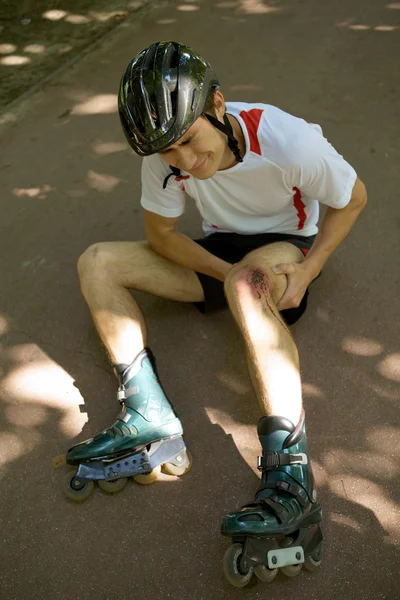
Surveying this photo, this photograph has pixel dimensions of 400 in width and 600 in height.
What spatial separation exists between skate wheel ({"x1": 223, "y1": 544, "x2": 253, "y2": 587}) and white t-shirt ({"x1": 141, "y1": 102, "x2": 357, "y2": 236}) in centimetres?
121

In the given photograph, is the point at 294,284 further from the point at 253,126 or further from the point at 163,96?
the point at 163,96

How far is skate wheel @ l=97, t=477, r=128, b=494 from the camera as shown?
94.0 inches

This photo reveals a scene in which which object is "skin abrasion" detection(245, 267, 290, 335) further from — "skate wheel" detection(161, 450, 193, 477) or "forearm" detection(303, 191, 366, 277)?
"skate wheel" detection(161, 450, 193, 477)

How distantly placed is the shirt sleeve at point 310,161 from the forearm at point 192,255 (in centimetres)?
45

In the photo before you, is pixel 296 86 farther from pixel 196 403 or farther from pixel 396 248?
pixel 196 403

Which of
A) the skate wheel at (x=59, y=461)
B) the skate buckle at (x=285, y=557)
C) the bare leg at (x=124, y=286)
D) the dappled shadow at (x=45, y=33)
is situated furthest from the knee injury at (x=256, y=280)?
the dappled shadow at (x=45, y=33)

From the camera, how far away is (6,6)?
525 centimetres

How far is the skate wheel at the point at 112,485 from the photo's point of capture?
2.39 m

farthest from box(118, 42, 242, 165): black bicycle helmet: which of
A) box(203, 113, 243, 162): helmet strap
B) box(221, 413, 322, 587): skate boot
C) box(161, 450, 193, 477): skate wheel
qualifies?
box(161, 450, 193, 477): skate wheel

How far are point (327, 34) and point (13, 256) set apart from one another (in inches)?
107

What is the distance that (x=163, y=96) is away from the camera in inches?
83.0

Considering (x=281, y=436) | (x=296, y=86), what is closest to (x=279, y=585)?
(x=281, y=436)

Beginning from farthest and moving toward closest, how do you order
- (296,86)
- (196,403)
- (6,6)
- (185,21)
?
(6,6) < (185,21) < (296,86) < (196,403)

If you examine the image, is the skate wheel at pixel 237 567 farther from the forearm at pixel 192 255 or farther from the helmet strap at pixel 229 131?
the helmet strap at pixel 229 131
